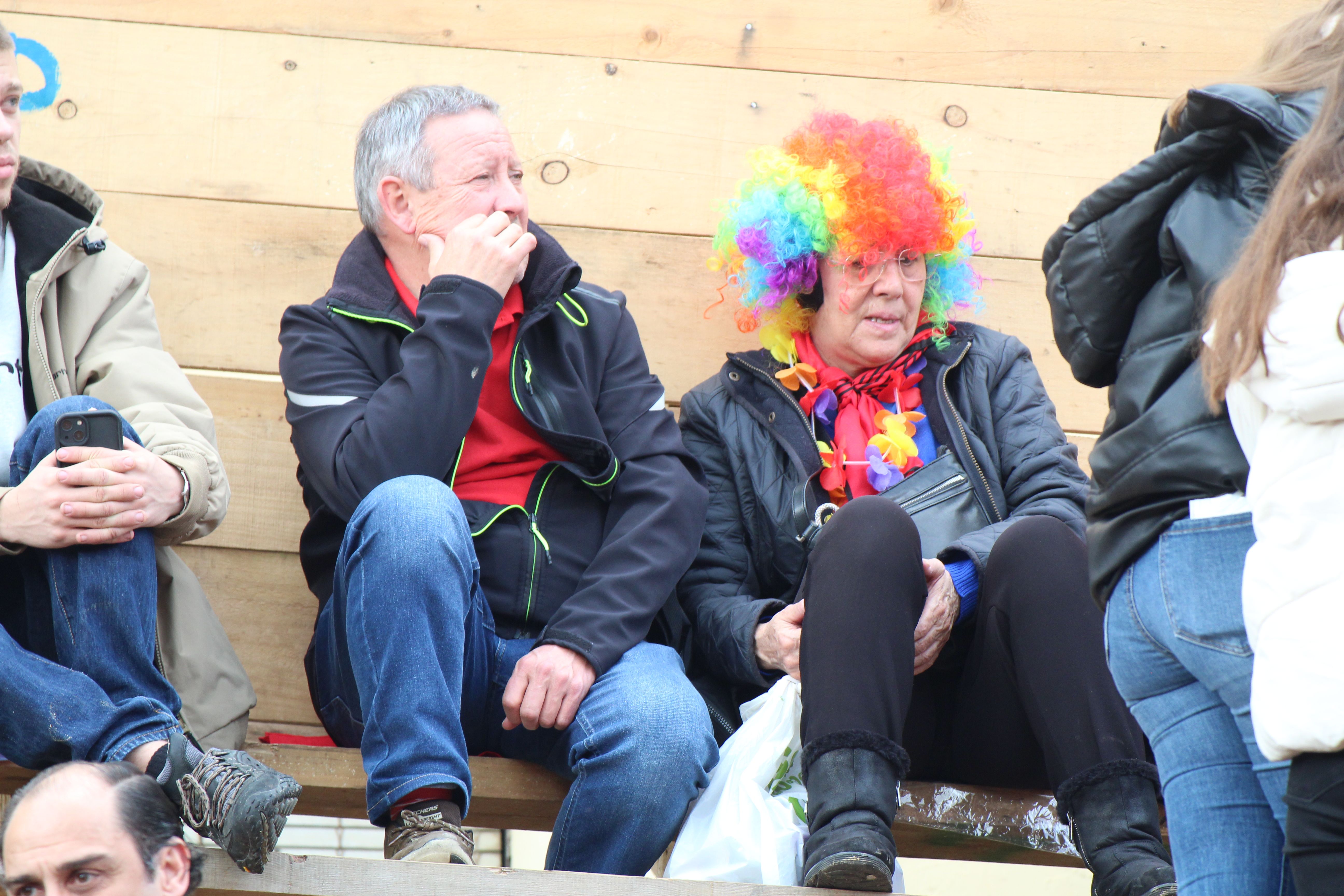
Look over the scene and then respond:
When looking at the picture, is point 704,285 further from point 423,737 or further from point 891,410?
point 423,737

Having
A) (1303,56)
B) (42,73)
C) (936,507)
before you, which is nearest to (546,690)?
(936,507)

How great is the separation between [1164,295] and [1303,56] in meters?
0.27

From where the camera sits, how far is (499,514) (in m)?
2.14

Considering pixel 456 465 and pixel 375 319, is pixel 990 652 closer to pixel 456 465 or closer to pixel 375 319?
pixel 456 465

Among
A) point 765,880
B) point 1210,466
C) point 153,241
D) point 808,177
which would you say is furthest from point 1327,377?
point 153,241

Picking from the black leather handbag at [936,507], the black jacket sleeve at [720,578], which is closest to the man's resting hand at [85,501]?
the black jacket sleeve at [720,578]

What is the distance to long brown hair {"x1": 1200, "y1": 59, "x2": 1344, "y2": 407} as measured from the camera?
1237 millimetres

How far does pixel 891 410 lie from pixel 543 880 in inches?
43.6

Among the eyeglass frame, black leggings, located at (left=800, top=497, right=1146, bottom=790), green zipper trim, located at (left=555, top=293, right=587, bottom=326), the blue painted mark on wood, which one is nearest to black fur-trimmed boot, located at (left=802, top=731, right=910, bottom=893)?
black leggings, located at (left=800, top=497, right=1146, bottom=790)

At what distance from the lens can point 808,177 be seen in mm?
2596

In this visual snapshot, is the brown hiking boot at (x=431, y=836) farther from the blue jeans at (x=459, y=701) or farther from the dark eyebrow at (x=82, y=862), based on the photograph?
the dark eyebrow at (x=82, y=862)

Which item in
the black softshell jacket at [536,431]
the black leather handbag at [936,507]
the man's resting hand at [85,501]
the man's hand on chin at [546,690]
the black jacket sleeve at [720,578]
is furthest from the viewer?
the black leather handbag at [936,507]

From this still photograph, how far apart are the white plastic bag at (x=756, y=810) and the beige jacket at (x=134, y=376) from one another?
2.21ft

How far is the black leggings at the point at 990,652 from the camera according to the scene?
181 cm
